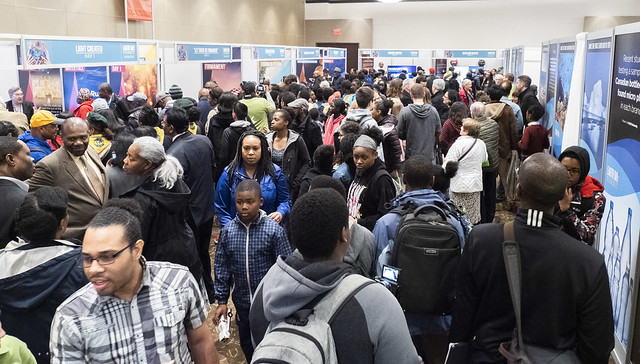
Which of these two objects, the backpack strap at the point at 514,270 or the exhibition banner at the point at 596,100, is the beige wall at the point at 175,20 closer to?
the exhibition banner at the point at 596,100

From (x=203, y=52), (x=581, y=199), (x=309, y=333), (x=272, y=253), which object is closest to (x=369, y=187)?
(x=272, y=253)

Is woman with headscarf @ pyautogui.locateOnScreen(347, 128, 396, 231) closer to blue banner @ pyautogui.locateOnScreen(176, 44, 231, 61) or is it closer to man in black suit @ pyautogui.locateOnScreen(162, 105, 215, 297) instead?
man in black suit @ pyautogui.locateOnScreen(162, 105, 215, 297)

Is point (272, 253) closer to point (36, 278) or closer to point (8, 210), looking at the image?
point (36, 278)

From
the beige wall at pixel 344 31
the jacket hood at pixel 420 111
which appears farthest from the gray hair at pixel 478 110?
the beige wall at pixel 344 31

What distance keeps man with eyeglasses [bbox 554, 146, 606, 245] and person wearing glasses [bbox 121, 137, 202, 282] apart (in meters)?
2.17

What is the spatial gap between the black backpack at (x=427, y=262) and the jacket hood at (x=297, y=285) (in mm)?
1269

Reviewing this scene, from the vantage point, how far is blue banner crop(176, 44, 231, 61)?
9.45 metres

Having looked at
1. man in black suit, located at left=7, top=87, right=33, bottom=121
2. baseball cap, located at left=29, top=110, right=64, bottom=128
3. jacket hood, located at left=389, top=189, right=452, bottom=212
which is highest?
man in black suit, located at left=7, top=87, right=33, bottom=121

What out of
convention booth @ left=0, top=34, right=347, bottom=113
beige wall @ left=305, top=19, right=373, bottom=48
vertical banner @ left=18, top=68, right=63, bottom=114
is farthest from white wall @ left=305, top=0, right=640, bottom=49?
vertical banner @ left=18, top=68, right=63, bottom=114

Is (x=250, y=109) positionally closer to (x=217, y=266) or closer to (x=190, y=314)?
(x=217, y=266)

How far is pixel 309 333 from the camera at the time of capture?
1.46 meters

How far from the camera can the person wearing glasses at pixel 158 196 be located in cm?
320

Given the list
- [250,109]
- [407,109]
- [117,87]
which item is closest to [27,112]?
[117,87]

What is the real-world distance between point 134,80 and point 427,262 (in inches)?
262
